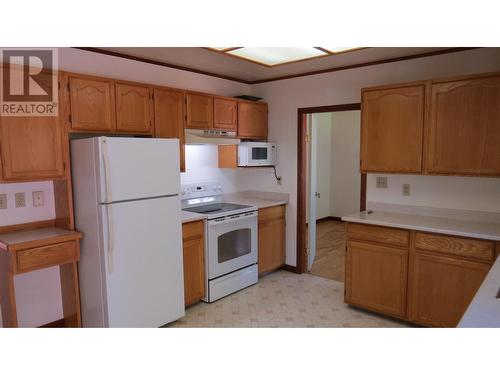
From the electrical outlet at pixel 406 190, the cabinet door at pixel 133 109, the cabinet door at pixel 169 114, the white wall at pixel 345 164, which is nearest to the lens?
the cabinet door at pixel 133 109

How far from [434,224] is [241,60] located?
232 cm

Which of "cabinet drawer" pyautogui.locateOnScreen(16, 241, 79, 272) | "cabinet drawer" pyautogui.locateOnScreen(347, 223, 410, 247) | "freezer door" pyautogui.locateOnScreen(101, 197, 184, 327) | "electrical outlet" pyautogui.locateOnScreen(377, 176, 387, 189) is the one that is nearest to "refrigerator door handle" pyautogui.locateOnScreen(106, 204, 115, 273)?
"freezer door" pyautogui.locateOnScreen(101, 197, 184, 327)

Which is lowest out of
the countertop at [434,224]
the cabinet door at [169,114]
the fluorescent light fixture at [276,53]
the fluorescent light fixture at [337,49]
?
the countertop at [434,224]

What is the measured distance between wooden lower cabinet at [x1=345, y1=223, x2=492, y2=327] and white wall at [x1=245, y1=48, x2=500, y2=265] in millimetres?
596

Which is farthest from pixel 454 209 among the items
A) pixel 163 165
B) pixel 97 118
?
pixel 97 118

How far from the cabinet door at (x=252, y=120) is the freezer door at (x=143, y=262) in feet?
5.05

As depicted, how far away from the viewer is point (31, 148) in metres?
2.43

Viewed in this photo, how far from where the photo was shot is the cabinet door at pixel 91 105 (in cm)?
262

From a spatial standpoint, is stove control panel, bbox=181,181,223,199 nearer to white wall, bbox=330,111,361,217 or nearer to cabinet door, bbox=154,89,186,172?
cabinet door, bbox=154,89,186,172

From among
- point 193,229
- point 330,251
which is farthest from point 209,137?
point 330,251

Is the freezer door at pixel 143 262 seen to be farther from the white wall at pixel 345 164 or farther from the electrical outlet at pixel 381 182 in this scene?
the white wall at pixel 345 164

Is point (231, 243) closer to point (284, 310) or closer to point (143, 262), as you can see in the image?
point (284, 310)

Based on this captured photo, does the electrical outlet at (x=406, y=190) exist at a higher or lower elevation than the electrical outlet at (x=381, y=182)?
lower

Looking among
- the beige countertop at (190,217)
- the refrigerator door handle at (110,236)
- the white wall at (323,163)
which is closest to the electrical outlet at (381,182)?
the beige countertop at (190,217)
